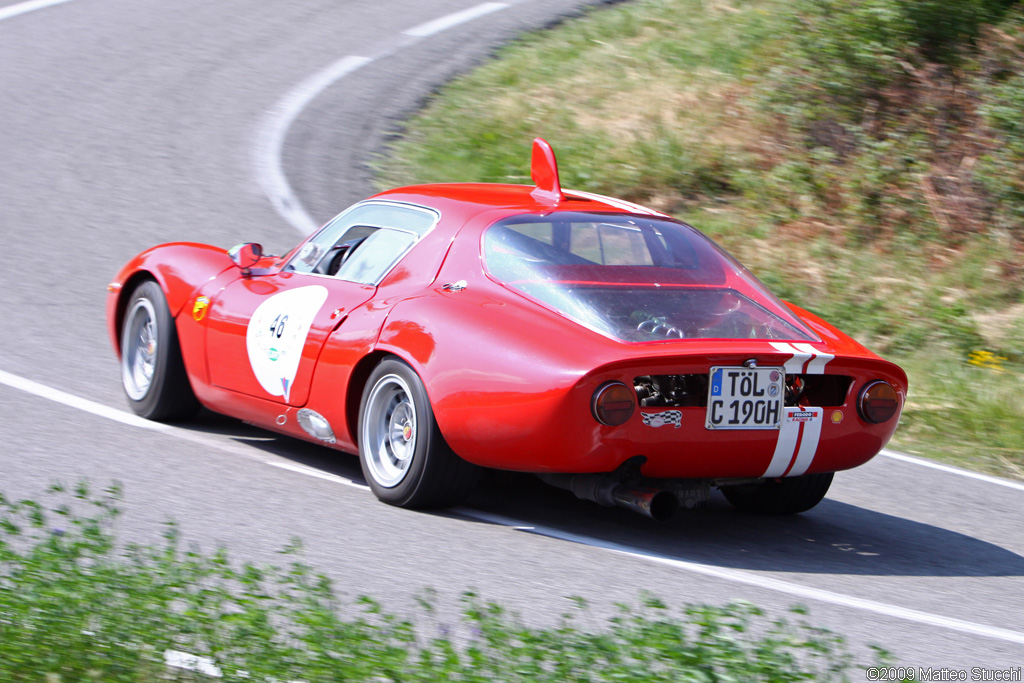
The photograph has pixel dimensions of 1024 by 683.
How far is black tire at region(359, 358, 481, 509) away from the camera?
498 cm

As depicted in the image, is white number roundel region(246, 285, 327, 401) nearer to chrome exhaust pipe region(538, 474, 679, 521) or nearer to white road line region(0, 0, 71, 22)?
chrome exhaust pipe region(538, 474, 679, 521)

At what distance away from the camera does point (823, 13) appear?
12.2m

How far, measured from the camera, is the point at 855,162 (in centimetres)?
1133

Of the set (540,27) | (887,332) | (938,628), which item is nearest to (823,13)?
(887,332)

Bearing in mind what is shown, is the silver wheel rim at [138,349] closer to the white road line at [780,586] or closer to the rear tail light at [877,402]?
the white road line at [780,586]

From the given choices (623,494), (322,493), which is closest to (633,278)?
(623,494)

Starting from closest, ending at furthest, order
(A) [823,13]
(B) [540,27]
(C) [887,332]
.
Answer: (C) [887,332] → (A) [823,13] → (B) [540,27]

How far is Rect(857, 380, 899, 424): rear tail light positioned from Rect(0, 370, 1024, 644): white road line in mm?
843

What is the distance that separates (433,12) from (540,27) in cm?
275

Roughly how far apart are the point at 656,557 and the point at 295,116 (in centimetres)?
1101

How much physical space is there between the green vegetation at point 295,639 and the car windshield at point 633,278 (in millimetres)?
1432

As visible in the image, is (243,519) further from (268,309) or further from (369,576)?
(268,309)

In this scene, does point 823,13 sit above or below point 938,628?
above
